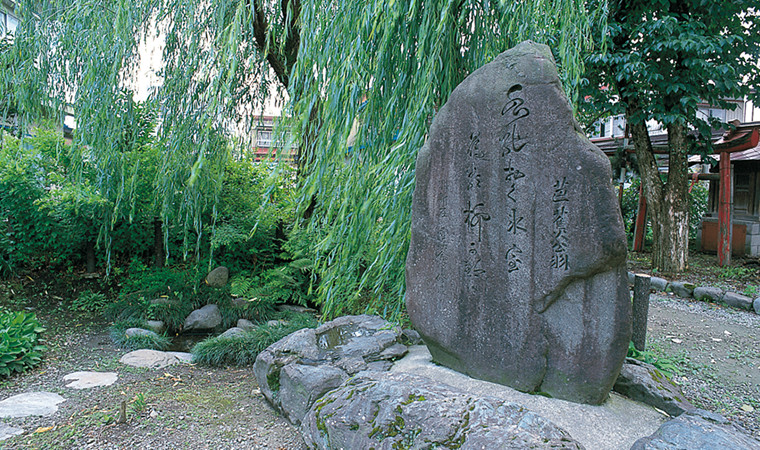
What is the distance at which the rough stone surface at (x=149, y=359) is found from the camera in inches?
165

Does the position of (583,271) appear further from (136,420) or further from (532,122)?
(136,420)

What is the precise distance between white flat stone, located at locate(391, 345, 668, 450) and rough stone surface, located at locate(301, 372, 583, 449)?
0.33m

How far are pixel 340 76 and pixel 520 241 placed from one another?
5.09ft

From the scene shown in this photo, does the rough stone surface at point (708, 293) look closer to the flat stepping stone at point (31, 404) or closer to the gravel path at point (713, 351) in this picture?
the gravel path at point (713, 351)

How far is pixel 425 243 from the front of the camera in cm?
287

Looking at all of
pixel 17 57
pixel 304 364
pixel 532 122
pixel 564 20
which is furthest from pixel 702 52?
pixel 17 57

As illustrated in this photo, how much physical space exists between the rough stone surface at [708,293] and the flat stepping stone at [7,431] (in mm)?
7487

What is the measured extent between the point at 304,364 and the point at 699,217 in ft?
37.0

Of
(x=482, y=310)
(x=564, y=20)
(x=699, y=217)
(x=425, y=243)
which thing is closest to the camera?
(x=482, y=310)

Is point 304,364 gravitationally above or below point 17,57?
below

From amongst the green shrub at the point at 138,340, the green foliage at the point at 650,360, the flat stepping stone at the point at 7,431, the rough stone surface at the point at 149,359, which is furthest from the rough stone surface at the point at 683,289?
the flat stepping stone at the point at 7,431

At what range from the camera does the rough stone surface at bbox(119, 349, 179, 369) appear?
4.19 m

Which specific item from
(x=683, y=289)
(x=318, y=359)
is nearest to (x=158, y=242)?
(x=318, y=359)

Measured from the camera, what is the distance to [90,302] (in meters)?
5.82
